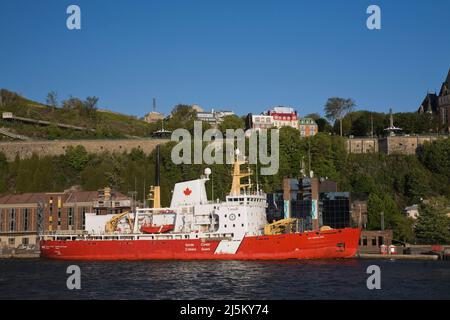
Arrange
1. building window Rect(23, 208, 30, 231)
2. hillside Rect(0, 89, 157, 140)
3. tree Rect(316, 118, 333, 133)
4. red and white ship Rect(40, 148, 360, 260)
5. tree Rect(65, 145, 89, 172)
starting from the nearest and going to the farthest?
1. red and white ship Rect(40, 148, 360, 260)
2. building window Rect(23, 208, 30, 231)
3. tree Rect(65, 145, 89, 172)
4. hillside Rect(0, 89, 157, 140)
5. tree Rect(316, 118, 333, 133)

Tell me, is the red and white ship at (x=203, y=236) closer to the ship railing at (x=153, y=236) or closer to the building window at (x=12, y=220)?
the ship railing at (x=153, y=236)

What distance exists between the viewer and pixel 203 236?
62.6m

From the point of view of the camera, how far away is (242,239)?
61.0 m

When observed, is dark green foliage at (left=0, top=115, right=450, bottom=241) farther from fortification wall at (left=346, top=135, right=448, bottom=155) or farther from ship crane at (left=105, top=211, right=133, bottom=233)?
ship crane at (left=105, top=211, right=133, bottom=233)

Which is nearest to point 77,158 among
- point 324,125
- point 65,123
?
point 65,123

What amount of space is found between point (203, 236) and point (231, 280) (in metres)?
18.5

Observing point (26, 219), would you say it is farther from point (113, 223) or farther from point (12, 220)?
point (113, 223)

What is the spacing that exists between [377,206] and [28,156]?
5835 cm

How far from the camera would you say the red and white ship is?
60.3m

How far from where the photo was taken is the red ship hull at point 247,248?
197ft

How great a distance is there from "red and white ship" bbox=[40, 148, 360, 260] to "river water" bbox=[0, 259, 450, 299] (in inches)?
94.4

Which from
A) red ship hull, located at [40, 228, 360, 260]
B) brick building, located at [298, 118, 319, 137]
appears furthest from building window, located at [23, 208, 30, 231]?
brick building, located at [298, 118, 319, 137]

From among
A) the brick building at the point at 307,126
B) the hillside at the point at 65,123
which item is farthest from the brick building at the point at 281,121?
the hillside at the point at 65,123

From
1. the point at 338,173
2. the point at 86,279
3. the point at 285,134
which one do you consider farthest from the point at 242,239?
the point at 285,134
